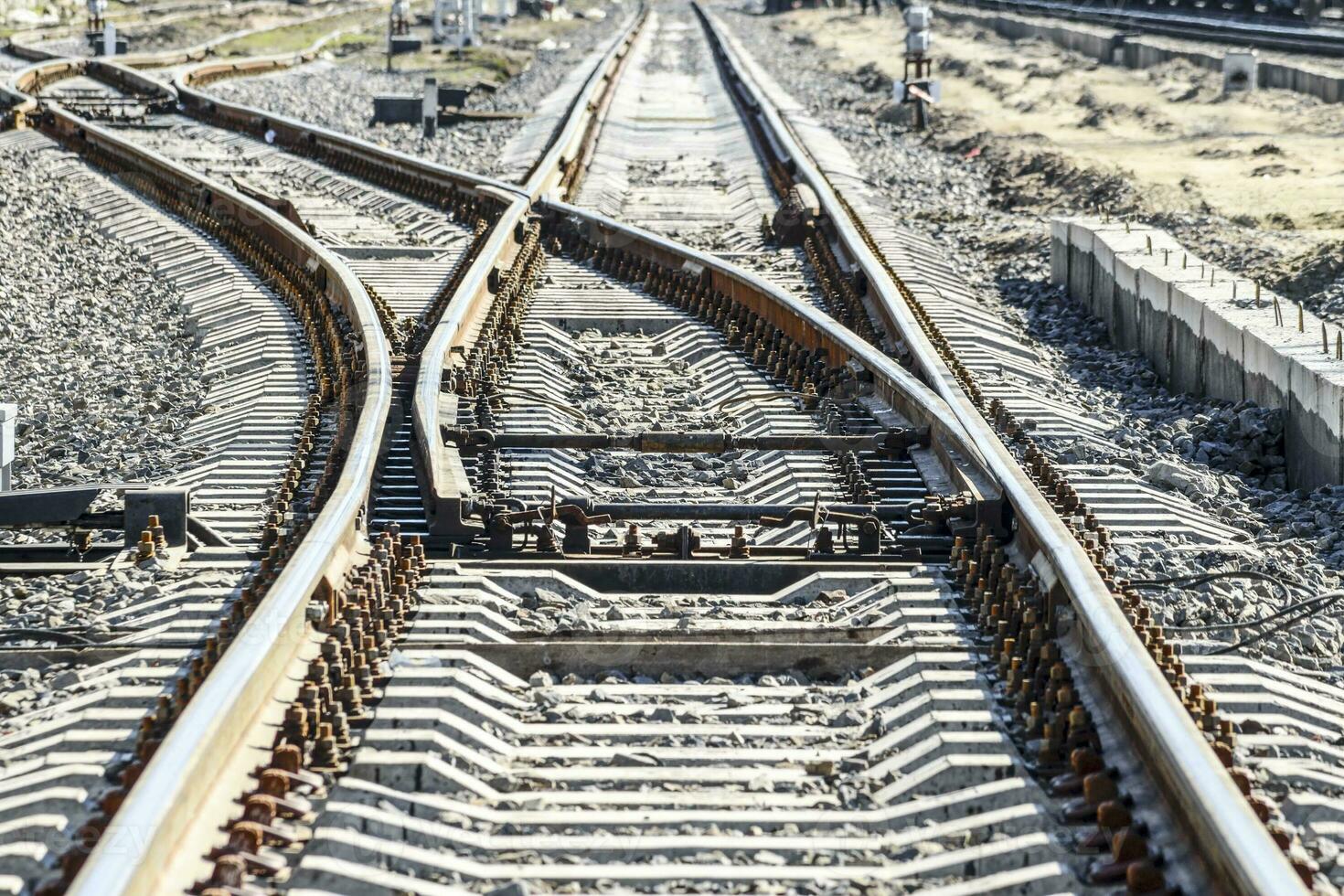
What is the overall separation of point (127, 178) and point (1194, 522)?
15.0 meters

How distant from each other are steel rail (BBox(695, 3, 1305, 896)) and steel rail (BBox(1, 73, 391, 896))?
2.26 metres

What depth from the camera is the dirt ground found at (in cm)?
1908

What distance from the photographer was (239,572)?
23.0 ft

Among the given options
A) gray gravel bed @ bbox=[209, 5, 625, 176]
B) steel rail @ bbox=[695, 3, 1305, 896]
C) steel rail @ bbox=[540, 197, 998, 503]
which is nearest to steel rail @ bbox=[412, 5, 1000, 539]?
steel rail @ bbox=[540, 197, 998, 503]

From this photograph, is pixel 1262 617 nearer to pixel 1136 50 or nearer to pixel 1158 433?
pixel 1158 433

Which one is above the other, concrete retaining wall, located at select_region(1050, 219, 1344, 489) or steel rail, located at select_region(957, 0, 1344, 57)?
concrete retaining wall, located at select_region(1050, 219, 1344, 489)

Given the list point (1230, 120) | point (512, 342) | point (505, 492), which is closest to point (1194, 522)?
point (505, 492)

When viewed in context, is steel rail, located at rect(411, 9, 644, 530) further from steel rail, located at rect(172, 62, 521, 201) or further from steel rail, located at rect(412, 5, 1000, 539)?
steel rail, located at rect(172, 62, 521, 201)

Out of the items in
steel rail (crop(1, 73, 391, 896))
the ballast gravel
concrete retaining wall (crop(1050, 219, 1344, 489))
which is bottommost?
the ballast gravel

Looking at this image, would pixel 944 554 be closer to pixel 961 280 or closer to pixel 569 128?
pixel 961 280

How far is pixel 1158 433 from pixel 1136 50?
3538 cm

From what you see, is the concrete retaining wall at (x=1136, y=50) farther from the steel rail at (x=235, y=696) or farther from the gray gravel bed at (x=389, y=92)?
the steel rail at (x=235, y=696)

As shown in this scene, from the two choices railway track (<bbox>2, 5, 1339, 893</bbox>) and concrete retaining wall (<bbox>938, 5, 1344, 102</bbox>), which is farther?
concrete retaining wall (<bbox>938, 5, 1344, 102</bbox>)

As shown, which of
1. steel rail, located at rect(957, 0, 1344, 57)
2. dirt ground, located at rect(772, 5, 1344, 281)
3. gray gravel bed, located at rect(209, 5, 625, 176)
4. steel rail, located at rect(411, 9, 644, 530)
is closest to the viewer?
steel rail, located at rect(411, 9, 644, 530)
